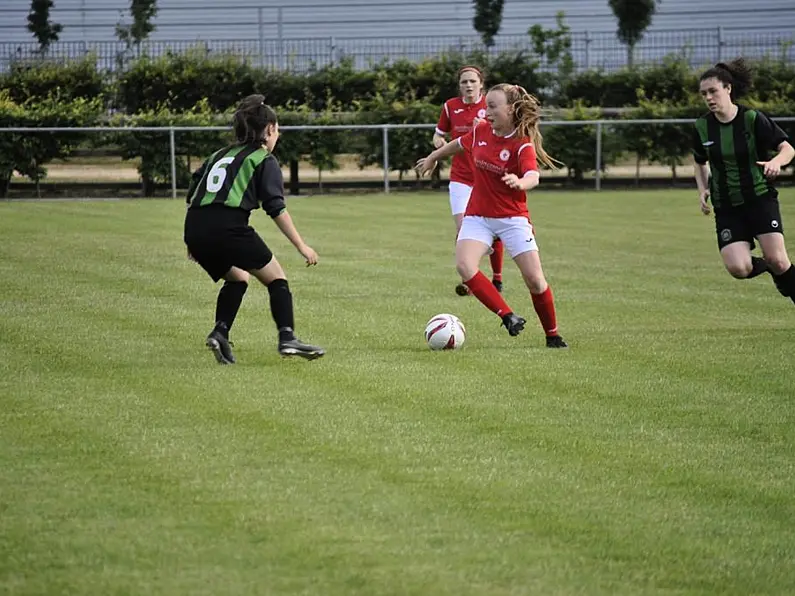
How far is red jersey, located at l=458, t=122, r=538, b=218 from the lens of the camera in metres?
9.18

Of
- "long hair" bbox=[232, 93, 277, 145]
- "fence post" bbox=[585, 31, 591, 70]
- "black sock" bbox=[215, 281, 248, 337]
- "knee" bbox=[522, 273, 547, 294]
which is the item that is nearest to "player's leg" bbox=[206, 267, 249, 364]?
"black sock" bbox=[215, 281, 248, 337]

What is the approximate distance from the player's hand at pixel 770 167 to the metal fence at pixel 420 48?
84.4ft

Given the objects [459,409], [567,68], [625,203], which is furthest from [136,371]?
[567,68]

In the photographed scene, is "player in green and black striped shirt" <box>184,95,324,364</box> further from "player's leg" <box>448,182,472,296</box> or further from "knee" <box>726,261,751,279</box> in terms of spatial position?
"player's leg" <box>448,182,472,296</box>

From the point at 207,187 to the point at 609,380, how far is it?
274cm

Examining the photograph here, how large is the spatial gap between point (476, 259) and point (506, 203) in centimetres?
44

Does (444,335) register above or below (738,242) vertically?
below

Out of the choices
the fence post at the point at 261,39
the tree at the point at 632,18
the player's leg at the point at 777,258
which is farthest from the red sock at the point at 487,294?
the tree at the point at 632,18

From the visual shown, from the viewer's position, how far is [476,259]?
30.5 ft

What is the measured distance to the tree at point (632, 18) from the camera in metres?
38.2

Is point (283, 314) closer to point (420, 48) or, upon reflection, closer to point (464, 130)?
point (464, 130)

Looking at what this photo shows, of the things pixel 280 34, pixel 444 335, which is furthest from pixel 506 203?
pixel 280 34

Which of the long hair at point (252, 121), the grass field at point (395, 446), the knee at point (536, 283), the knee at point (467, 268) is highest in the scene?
the long hair at point (252, 121)

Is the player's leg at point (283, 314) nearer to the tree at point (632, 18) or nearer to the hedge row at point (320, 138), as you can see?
the hedge row at point (320, 138)
